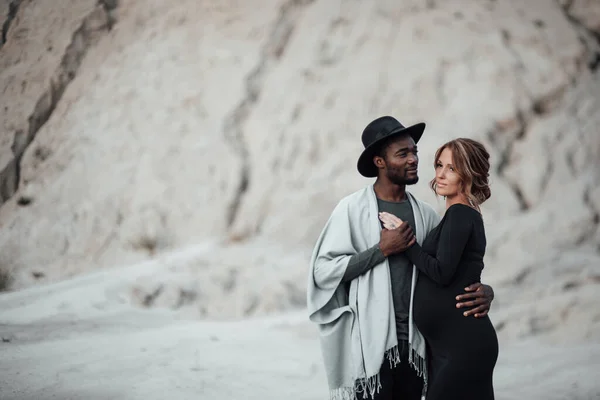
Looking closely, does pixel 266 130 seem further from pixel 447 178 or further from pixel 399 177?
pixel 447 178

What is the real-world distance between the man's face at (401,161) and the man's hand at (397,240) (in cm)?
21

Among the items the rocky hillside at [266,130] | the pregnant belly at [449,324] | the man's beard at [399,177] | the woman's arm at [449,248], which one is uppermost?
the rocky hillside at [266,130]

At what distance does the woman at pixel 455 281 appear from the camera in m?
2.17

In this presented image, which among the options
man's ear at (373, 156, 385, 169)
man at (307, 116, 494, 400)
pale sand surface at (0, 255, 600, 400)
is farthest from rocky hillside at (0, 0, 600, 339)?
man's ear at (373, 156, 385, 169)

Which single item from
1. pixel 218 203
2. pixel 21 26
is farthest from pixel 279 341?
pixel 21 26

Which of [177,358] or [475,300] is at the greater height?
[177,358]

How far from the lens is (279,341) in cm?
531

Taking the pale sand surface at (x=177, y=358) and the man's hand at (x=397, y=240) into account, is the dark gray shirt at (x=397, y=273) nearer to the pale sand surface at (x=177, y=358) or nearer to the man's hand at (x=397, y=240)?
the man's hand at (x=397, y=240)

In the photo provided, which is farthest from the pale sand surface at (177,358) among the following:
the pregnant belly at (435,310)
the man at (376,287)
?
the pregnant belly at (435,310)

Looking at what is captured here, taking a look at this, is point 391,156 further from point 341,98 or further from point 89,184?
point 89,184

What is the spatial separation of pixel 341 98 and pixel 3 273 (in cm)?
453

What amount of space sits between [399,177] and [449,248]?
1.20ft

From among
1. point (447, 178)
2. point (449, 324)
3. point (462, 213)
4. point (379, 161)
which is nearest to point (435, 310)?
point (449, 324)

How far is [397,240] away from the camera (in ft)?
7.41
